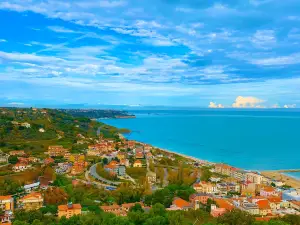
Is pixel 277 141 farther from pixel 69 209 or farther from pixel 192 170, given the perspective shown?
pixel 69 209

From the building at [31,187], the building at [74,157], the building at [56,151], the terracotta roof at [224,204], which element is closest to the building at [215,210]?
the terracotta roof at [224,204]

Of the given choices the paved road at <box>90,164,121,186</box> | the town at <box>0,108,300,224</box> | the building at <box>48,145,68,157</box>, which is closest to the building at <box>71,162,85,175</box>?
the town at <box>0,108,300,224</box>

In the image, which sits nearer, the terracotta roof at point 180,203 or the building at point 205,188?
the terracotta roof at point 180,203

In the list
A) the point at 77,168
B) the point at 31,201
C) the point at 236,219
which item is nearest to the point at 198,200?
the point at 236,219

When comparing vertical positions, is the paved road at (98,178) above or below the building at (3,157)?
below

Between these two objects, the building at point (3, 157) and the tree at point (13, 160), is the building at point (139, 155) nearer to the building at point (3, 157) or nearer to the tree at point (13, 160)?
the tree at point (13, 160)

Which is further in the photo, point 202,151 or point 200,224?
point 202,151

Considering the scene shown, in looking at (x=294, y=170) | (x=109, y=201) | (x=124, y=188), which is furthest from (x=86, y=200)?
(x=294, y=170)
